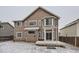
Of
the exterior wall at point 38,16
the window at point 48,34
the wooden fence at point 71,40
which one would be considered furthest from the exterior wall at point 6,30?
the wooden fence at point 71,40

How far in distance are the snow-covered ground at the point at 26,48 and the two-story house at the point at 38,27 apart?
25cm

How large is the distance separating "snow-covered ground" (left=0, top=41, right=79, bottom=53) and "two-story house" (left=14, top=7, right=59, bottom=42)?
25 cm

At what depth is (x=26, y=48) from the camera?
5.83 meters

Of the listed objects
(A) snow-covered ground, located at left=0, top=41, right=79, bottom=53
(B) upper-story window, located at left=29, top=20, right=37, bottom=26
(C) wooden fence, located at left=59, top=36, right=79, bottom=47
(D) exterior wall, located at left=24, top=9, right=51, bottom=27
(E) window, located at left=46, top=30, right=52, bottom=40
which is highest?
(D) exterior wall, located at left=24, top=9, right=51, bottom=27

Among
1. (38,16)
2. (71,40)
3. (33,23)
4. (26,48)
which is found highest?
(38,16)

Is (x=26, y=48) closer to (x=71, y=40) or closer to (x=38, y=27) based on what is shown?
(x=38, y=27)

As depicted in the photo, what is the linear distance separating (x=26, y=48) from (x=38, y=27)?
963 mm

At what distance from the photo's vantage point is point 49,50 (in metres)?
5.77

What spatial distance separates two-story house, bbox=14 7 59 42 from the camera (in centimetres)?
601

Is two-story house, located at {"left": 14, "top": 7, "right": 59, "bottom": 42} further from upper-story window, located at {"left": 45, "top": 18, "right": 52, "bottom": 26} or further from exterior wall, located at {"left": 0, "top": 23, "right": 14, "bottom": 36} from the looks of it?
exterior wall, located at {"left": 0, "top": 23, "right": 14, "bottom": 36}

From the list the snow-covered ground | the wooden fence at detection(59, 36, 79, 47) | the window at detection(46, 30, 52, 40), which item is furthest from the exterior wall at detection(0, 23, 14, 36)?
the wooden fence at detection(59, 36, 79, 47)

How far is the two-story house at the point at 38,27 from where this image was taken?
6.01 meters

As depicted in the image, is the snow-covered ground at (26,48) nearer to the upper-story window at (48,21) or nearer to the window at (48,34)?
the window at (48,34)

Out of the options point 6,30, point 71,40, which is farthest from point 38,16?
point 71,40
